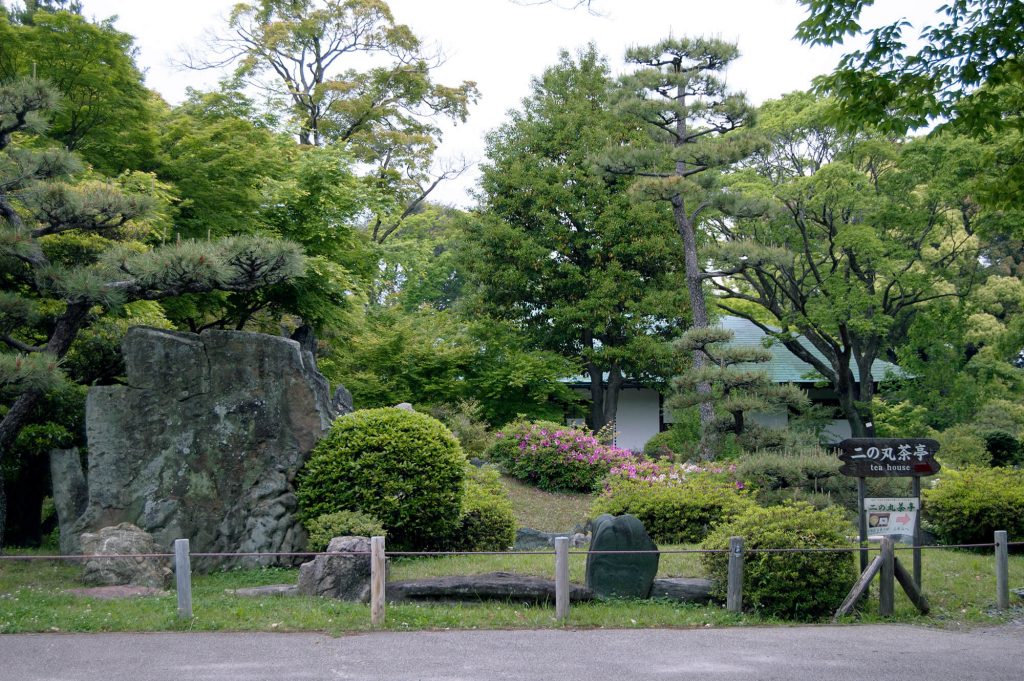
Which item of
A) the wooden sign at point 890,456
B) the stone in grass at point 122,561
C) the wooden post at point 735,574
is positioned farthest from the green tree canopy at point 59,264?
the wooden sign at point 890,456

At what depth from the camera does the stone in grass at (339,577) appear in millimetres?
9945

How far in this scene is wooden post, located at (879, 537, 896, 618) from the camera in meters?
9.84

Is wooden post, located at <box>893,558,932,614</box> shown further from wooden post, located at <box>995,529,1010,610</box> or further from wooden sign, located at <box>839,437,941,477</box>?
wooden sign, located at <box>839,437,941,477</box>

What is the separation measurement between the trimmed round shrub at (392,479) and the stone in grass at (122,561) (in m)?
2.00

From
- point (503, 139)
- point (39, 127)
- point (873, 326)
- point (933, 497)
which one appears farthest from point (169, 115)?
point (873, 326)

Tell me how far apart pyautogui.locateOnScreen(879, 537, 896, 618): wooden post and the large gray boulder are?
732 cm

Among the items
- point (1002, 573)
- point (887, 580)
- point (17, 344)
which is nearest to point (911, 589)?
point (887, 580)

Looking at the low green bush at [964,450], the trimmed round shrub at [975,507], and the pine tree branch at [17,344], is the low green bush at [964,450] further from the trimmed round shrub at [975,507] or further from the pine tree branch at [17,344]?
the pine tree branch at [17,344]

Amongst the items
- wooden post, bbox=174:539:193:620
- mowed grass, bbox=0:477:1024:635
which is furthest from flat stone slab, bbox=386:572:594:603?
wooden post, bbox=174:539:193:620

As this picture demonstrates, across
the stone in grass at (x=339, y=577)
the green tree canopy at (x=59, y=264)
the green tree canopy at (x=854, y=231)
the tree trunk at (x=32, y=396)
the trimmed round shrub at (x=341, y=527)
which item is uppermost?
the green tree canopy at (x=854, y=231)

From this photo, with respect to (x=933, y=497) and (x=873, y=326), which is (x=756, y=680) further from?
(x=873, y=326)

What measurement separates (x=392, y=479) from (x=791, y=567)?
17.2 ft

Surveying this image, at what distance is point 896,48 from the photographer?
10.7 meters

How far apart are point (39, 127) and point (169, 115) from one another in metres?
7.85
